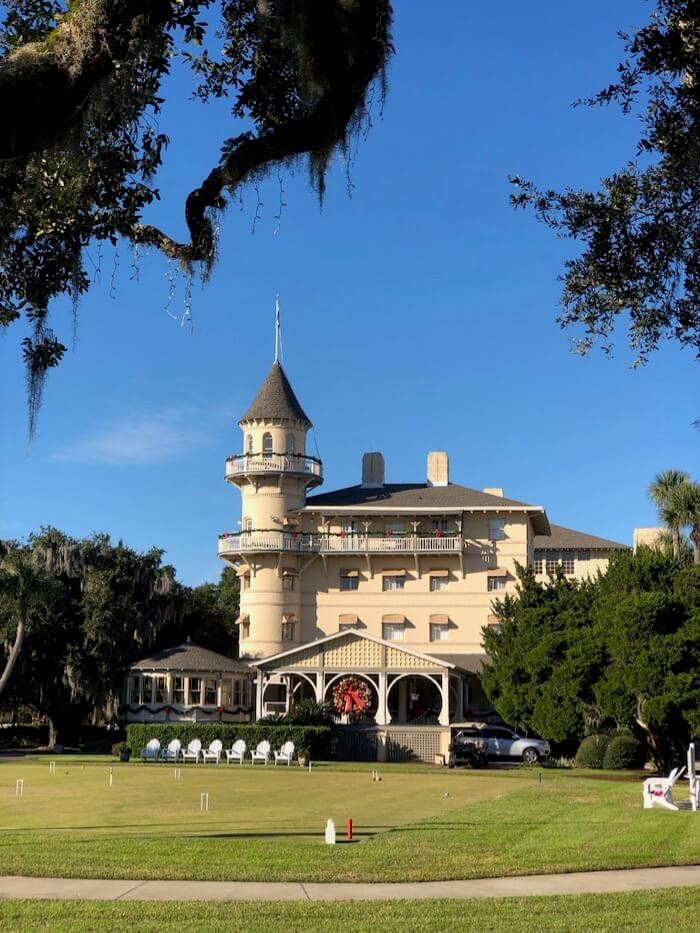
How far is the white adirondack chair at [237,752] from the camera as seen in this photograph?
1575 inches

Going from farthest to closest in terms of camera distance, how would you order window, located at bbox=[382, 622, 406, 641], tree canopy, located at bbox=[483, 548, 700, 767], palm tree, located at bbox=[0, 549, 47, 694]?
window, located at bbox=[382, 622, 406, 641] < palm tree, located at bbox=[0, 549, 47, 694] < tree canopy, located at bbox=[483, 548, 700, 767]

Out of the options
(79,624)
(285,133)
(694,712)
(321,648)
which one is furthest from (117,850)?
(79,624)

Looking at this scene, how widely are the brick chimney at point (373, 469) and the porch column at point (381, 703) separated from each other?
14.5 metres

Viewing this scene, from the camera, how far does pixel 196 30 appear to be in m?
6.97

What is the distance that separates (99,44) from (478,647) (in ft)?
170

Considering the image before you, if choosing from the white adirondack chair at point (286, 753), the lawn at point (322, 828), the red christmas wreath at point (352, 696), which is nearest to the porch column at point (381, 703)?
the red christmas wreath at point (352, 696)

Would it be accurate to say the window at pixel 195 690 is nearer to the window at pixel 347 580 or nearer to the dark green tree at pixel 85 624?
the dark green tree at pixel 85 624

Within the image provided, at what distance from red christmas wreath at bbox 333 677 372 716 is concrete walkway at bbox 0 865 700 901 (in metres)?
35.8

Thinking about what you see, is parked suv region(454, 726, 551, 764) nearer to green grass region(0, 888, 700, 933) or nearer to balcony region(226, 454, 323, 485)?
balcony region(226, 454, 323, 485)

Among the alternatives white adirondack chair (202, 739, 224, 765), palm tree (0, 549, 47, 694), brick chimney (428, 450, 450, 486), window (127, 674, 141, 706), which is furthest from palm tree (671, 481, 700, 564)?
palm tree (0, 549, 47, 694)

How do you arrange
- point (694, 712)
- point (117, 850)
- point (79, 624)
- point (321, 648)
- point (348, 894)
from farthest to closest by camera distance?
point (79, 624) → point (321, 648) → point (694, 712) → point (117, 850) → point (348, 894)

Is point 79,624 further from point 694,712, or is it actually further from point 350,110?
point 350,110

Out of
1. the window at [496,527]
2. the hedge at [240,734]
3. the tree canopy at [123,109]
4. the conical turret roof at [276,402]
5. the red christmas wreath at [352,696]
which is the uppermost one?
the conical turret roof at [276,402]

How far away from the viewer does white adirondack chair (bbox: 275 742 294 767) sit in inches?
1539
